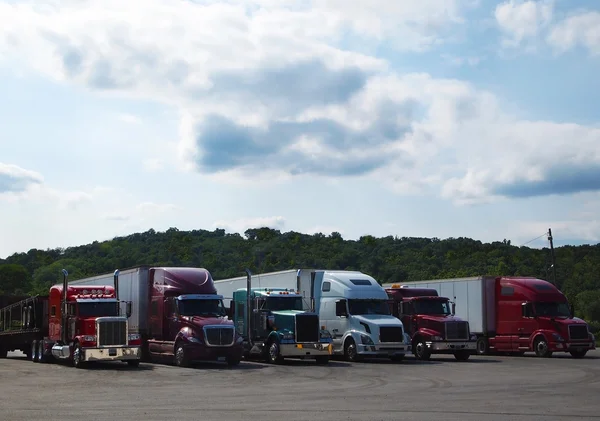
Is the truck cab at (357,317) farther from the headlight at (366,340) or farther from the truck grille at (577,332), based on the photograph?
the truck grille at (577,332)

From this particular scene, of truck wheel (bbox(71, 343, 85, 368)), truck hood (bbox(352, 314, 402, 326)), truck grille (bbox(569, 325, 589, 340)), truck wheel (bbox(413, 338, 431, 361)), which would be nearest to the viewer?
truck wheel (bbox(71, 343, 85, 368))

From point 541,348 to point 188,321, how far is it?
15390 millimetres

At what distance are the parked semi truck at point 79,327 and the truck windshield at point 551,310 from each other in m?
17.1

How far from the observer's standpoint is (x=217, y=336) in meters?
28.3

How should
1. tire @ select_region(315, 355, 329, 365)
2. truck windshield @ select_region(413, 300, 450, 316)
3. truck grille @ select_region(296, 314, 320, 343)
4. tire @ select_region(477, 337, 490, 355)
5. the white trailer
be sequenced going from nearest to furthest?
truck grille @ select_region(296, 314, 320, 343)
tire @ select_region(315, 355, 329, 365)
truck windshield @ select_region(413, 300, 450, 316)
the white trailer
tire @ select_region(477, 337, 490, 355)

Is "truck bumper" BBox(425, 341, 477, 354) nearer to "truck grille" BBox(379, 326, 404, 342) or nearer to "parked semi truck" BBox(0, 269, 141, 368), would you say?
"truck grille" BBox(379, 326, 404, 342)

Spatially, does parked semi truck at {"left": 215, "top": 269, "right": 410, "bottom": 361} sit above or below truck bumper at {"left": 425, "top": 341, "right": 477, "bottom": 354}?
above

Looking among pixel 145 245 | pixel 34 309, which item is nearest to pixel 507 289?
pixel 34 309

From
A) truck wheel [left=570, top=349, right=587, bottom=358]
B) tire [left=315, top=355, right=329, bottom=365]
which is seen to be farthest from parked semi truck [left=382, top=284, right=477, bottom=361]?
truck wheel [left=570, top=349, right=587, bottom=358]

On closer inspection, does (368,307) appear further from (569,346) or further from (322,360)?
(569,346)

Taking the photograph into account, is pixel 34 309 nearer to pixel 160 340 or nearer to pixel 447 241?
pixel 160 340

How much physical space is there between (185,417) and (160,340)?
53.6ft

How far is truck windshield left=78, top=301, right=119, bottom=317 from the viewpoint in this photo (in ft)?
96.4

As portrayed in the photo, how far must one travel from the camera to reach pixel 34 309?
33438mm
